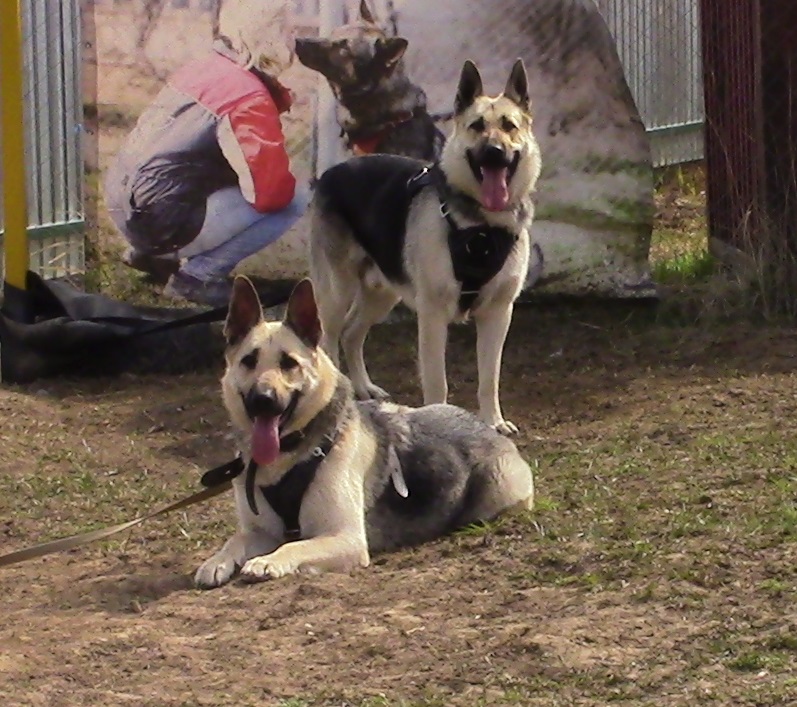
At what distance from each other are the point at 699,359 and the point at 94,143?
13.4 ft

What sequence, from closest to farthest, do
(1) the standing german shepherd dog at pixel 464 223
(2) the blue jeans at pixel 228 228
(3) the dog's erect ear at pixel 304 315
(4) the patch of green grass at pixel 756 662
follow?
(4) the patch of green grass at pixel 756 662, (3) the dog's erect ear at pixel 304 315, (1) the standing german shepherd dog at pixel 464 223, (2) the blue jeans at pixel 228 228

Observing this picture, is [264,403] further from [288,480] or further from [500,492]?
[500,492]

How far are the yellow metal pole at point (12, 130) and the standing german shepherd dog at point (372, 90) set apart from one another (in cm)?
202

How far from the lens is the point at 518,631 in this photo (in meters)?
4.24

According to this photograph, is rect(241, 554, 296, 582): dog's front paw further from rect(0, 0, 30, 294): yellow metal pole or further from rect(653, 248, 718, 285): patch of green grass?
rect(653, 248, 718, 285): patch of green grass

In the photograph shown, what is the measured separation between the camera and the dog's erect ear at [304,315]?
17.6ft

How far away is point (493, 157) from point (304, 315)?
2431mm

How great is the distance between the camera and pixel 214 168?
9930 mm

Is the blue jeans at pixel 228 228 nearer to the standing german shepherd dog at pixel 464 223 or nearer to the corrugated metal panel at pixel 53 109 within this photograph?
the corrugated metal panel at pixel 53 109

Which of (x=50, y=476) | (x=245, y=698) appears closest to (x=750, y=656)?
(x=245, y=698)

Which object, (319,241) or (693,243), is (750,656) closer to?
(319,241)

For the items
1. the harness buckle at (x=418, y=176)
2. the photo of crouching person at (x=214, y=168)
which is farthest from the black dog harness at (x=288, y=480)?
the photo of crouching person at (x=214, y=168)

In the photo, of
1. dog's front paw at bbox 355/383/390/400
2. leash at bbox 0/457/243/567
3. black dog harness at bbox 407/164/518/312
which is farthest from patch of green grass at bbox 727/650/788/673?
dog's front paw at bbox 355/383/390/400

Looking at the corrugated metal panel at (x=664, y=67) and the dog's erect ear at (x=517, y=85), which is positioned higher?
the corrugated metal panel at (x=664, y=67)
